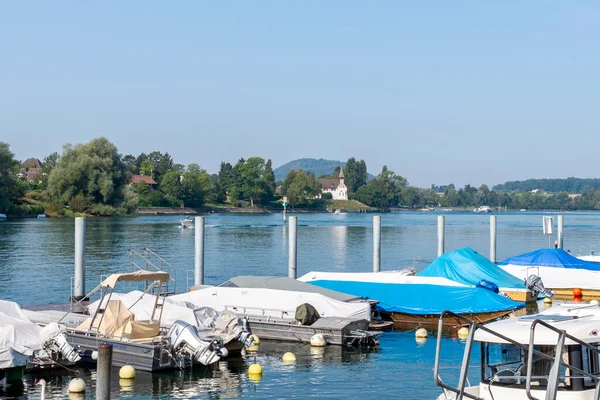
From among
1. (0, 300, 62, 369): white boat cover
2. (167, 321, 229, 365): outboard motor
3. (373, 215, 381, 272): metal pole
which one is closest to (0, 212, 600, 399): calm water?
(167, 321, 229, 365): outboard motor

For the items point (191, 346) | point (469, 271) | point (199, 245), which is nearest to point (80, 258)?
point (199, 245)

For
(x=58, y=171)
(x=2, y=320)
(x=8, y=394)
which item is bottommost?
(x=8, y=394)

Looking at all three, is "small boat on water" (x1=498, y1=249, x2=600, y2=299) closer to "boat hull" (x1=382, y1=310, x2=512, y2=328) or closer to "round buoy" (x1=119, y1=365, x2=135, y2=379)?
"boat hull" (x1=382, y1=310, x2=512, y2=328)

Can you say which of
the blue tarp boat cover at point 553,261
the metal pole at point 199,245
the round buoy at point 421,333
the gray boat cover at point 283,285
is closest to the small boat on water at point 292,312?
the gray boat cover at point 283,285

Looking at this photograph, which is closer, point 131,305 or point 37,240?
point 131,305

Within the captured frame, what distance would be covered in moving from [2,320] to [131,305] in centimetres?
597

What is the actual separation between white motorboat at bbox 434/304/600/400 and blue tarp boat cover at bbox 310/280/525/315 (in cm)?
1769

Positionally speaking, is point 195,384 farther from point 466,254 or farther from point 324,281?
point 466,254

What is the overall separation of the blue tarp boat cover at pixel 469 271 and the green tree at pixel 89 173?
96.6m

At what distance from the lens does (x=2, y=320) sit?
82.2 feet

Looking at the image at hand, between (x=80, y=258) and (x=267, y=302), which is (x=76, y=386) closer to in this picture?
(x=267, y=302)

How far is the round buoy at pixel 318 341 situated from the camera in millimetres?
29594

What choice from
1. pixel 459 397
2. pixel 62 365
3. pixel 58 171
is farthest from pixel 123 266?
pixel 58 171

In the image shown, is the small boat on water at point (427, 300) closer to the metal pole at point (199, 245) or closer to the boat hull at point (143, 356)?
the metal pole at point (199, 245)
